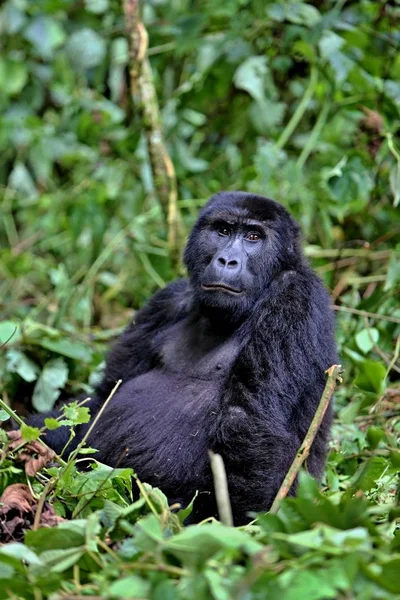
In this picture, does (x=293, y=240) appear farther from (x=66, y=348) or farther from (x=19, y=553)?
(x=19, y=553)

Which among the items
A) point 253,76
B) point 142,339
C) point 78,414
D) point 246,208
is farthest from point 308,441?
point 253,76

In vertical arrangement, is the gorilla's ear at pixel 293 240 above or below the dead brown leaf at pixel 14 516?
above

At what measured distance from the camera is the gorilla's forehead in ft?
12.4

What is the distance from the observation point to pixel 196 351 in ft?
12.4

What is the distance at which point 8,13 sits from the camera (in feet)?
24.5

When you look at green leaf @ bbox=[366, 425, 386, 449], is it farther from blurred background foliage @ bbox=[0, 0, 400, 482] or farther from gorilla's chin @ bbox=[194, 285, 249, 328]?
blurred background foliage @ bbox=[0, 0, 400, 482]

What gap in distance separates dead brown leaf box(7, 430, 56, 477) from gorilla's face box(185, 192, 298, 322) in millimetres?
1078

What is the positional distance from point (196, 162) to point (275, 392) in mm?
3377

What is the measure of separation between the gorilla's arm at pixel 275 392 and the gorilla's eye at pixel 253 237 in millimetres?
257

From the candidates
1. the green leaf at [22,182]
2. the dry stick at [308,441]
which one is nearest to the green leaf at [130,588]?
the dry stick at [308,441]

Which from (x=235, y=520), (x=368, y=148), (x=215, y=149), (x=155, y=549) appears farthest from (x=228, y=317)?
(x=215, y=149)

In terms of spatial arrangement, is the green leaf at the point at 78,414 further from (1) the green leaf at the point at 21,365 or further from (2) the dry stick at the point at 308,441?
(1) the green leaf at the point at 21,365

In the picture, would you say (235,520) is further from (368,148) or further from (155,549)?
(368,148)

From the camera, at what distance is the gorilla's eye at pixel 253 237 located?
3.77m
